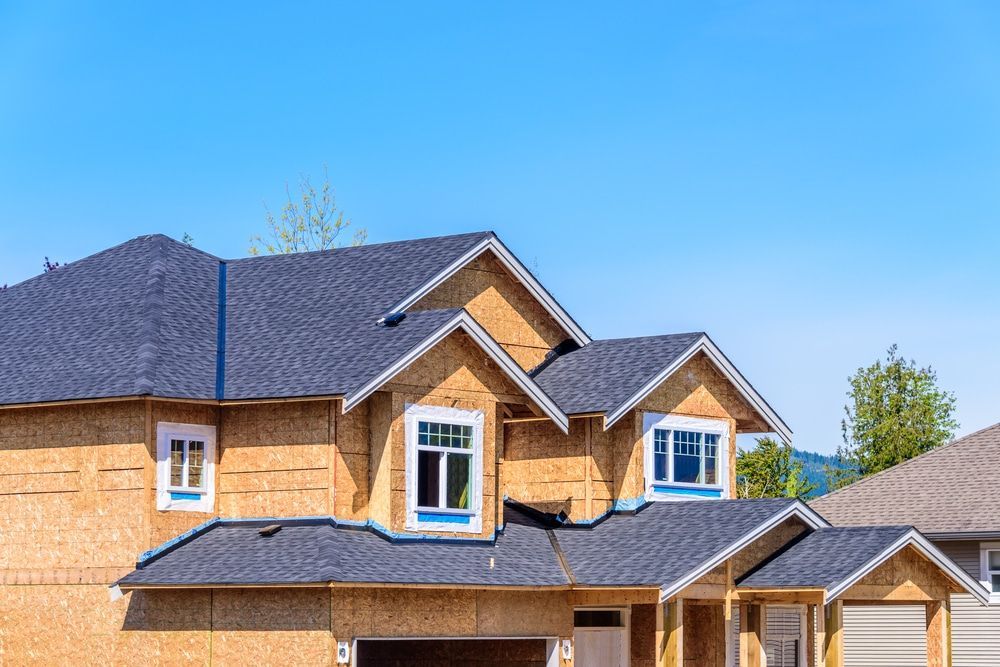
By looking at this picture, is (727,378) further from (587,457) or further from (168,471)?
(168,471)

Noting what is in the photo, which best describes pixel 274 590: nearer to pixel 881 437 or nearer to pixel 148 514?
pixel 148 514

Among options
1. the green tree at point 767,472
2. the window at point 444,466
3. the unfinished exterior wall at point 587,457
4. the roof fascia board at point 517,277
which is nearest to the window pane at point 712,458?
the unfinished exterior wall at point 587,457

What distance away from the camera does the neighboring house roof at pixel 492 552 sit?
2728 centimetres

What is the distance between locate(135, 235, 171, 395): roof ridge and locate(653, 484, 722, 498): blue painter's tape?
1059 centimetres

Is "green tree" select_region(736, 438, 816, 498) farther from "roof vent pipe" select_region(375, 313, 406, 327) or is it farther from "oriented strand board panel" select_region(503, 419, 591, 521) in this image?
"roof vent pipe" select_region(375, 313, 406, 327)

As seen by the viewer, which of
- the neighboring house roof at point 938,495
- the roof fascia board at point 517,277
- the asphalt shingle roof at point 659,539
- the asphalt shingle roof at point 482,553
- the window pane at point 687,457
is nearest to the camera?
the asphalt shingle roof at point 482,553

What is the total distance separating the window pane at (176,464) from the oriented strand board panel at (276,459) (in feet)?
2.59

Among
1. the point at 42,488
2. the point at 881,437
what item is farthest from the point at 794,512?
the point at 881,437

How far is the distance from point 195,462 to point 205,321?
3.95 m

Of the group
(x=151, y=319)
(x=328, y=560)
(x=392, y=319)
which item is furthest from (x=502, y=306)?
(x=328, y=560)

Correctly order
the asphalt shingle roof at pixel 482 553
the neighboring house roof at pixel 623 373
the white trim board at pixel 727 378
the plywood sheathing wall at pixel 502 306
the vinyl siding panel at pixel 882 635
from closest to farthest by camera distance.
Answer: the asphalt shingle roof at pixel 482 553, the white trim board at pixel 727 378, the neighboring house roof at pixel 623 373, the plywood sheathing wall at pixel 502 306, the vinyl siding panel at pixel 882 635

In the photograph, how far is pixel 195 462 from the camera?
3005cm

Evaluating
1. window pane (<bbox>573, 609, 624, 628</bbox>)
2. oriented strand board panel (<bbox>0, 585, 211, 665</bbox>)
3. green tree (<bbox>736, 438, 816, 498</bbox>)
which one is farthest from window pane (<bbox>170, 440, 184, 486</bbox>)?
green tree (<bbox>736, 438, 816, 498</bbox>)

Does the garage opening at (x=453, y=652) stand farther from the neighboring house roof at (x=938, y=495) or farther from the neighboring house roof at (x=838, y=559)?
the neighboring house roof at (x=938, y=495)
